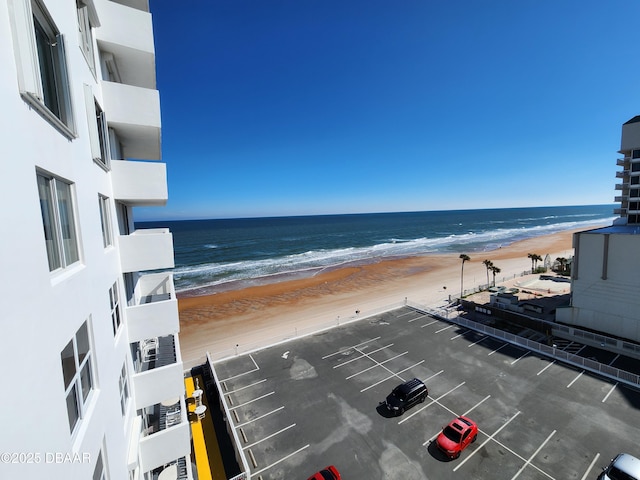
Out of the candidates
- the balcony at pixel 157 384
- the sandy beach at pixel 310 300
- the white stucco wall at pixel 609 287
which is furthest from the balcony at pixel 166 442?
the white stucco wall at pixel 609 287

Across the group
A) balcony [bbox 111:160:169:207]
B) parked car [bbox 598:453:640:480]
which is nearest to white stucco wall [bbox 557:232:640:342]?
parked car [bbox 598:453:640:480]

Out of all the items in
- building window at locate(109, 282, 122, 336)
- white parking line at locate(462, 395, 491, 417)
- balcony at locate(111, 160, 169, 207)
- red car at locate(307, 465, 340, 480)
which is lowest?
white parking line at locate(462, 395, 491, 417)

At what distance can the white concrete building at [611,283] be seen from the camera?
902 inches

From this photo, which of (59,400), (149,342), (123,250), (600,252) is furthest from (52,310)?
(600,252)

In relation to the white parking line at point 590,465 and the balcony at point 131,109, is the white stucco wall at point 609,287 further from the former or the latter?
the balcony at point 131,109

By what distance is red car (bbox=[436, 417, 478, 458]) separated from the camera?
1344cm

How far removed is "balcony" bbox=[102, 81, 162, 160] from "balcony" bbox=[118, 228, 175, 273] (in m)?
3.72

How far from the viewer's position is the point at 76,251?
220 inches

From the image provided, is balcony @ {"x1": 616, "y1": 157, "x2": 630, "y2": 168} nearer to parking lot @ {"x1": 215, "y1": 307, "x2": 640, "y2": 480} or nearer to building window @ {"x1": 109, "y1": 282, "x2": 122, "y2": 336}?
parking lot @ {"x1": 215, "y1": 307, "x2": 640, "y2": 480}

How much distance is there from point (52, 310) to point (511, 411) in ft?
68.5

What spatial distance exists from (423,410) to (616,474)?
25.7 feet

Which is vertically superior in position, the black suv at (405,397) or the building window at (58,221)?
the building window at (58,221)

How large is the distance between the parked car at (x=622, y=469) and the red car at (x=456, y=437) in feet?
15.6

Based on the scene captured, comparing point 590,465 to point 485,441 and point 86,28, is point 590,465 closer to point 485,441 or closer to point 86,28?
point 485,441
